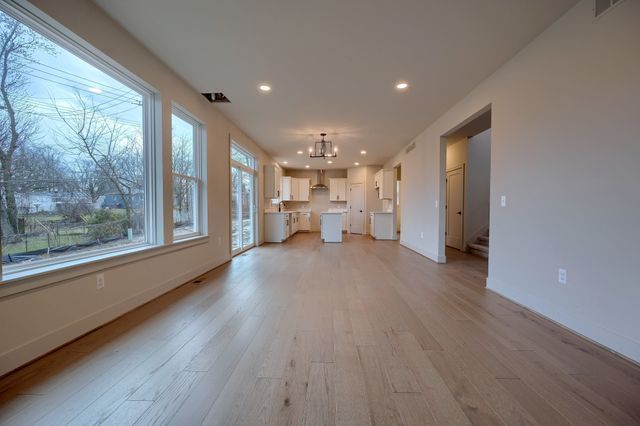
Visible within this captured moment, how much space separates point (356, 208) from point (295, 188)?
2.53 metres

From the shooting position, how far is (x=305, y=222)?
10.4 metres

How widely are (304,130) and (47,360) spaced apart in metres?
4.73

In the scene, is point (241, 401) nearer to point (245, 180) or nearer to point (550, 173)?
point (550, 173)

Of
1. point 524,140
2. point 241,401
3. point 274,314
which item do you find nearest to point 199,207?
point 274,314

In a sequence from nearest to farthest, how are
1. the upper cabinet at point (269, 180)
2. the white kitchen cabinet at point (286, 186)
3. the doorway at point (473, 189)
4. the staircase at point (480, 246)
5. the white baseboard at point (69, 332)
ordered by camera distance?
the white baseboard at point (69, 332)
the staircase at point (480, 246)
the doorway at point (473, 189)
the upper cabinet at point (269, 180)
the white kitchen cabinet at point (286, 186)

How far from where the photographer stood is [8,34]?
1.62 metres

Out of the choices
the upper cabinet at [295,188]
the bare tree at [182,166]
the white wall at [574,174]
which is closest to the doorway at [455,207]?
the white wall at [574,174]

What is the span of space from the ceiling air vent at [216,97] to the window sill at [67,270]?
89.9 inches

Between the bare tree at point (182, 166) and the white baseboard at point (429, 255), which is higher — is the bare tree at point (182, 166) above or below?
above

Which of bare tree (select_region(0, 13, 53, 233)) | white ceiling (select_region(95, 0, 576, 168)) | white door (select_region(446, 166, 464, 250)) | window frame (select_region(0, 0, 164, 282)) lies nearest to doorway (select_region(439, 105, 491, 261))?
white door (select_region(446, 166, 464, 250))

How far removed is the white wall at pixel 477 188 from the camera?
18.5 feet

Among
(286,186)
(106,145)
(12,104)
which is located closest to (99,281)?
(106,145)

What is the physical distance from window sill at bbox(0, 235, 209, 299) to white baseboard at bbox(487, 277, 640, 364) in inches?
152

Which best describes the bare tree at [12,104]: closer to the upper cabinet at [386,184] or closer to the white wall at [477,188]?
the white wall at [477,188]
